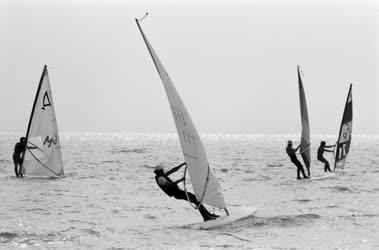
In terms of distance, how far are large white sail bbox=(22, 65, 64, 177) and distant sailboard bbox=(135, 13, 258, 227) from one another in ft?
38.9

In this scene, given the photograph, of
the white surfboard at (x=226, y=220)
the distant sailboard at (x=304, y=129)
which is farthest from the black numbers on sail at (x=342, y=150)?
the white surfboard at (x=226, y=220)

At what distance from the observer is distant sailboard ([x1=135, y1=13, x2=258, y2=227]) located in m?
12.3

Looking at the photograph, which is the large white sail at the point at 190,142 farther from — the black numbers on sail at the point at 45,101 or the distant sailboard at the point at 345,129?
the distant sailboard at the point at 345,129

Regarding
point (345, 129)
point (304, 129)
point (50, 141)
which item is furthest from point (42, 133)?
point (345, 129)

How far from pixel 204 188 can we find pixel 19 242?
3787mm

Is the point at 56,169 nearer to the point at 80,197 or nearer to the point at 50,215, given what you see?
the point at 80,197

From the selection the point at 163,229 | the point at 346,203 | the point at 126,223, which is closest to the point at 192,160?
the point at 163,229

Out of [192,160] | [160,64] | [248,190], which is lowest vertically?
[248,190]

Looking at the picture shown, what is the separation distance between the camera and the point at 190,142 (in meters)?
12.5

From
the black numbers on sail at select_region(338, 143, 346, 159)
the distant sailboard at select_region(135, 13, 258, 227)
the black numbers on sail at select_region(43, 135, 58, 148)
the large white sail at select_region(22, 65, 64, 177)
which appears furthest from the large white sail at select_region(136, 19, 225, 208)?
the black numbers on sail at select_region(338, 143, 346, 159)

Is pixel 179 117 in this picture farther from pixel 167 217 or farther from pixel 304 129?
pixel 304 129

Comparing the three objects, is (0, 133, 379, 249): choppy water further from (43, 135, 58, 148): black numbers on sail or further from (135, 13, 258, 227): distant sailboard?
(43, 135, 58, 148): black numbers on sail

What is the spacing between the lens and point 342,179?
2673 cm

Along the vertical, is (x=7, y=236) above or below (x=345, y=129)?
below
